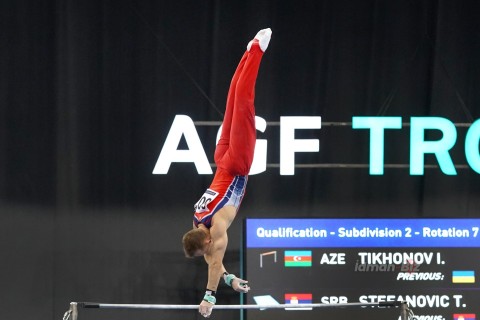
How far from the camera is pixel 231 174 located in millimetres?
5770

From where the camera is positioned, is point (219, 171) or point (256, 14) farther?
point (256, 14)

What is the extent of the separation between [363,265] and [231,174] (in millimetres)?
1824

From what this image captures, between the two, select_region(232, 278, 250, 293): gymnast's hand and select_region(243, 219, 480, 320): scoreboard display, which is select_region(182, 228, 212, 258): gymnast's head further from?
select_region(243, 219, 480, 320): scoreboard display

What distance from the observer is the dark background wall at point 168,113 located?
7805 mm

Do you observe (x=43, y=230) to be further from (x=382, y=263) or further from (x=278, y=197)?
(x=382, y=263)

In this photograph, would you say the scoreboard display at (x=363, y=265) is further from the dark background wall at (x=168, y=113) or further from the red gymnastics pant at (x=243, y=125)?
the red gymnastics pant at (x=243, y=125)

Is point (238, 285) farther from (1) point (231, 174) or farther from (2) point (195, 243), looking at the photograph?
(1) point (231, 174)

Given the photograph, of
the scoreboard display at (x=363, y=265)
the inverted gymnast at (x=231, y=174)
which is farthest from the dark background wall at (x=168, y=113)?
the inverted gymnast at (x=231, y=174)

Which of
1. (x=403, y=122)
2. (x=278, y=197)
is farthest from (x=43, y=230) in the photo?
(x=403, y=122)

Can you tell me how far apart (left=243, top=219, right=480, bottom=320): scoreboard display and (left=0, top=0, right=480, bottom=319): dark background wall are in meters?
0.84

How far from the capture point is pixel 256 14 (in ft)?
26.2

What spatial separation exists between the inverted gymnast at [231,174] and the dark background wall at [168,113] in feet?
Answer: 6.67

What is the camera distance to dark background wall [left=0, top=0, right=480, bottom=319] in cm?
780

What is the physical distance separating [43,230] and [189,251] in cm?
295
